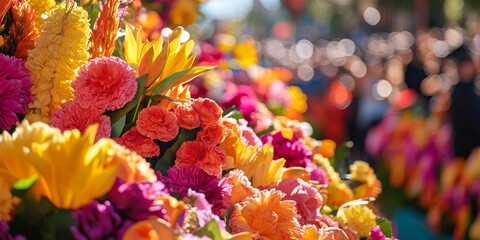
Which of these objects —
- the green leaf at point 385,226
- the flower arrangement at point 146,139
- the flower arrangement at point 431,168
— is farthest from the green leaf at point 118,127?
the flower arrangement at point 431,168

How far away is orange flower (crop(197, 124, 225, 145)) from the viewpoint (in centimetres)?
144

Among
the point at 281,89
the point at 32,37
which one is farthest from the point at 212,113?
the point at 281,89

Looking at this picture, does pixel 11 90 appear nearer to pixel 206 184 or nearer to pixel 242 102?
pixel 206 184

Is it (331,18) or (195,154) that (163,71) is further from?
(331,18)

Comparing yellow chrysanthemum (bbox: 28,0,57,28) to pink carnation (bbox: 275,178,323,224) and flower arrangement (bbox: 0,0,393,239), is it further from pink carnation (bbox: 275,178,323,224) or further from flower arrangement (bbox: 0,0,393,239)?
pink carnation (bbox: 275,178,323,224)

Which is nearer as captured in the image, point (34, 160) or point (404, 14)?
point (34, 160)

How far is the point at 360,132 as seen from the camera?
761cm

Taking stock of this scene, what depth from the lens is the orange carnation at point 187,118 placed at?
1433 millimetres

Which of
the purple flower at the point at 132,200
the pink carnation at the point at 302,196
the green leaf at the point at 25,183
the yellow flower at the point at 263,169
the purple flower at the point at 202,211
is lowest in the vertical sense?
the pink carnation at the point at 302,196

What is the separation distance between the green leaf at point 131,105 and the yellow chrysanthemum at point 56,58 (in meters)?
0.08

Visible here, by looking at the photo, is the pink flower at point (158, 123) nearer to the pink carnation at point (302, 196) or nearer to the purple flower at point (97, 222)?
the pink carnation at point (302, 196)

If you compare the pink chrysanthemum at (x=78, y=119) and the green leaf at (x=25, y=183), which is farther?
the pink chrysanthemum at (x=78, y=119)

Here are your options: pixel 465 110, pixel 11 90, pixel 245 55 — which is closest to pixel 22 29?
pixel 11 90

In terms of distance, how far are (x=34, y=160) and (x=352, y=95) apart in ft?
23.8
